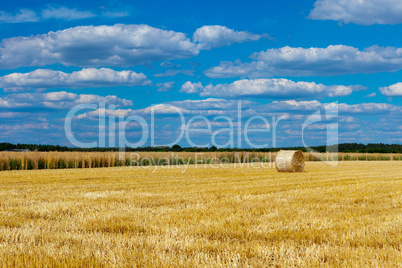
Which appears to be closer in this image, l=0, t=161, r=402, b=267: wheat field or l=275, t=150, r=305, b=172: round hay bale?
l=0, t=161, r=402, b=267: wheat field

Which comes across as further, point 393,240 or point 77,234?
point 77,234

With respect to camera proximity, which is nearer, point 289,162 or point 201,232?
point 201,232

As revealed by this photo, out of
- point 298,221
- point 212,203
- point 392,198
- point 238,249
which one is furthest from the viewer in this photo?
point 392,198

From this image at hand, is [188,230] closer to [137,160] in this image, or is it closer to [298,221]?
[298,221]

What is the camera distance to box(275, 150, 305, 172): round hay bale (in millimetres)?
24359

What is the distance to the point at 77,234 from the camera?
6.01m

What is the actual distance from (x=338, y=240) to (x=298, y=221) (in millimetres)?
1232

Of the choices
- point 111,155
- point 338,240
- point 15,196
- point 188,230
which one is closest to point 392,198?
point 338,240

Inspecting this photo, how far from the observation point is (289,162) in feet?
79.8

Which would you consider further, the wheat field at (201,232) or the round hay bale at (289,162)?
the round hay bale at (289,162)

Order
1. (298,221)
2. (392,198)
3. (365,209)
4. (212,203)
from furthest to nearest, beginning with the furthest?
(392,198)
(212,203)
(365,209)
(298,221)

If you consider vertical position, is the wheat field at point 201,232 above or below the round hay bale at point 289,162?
below

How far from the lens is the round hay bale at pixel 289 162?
2436cm

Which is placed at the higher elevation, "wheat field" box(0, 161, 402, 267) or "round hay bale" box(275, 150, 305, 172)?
"round hay bale" box(275, 150, 305, 172)
